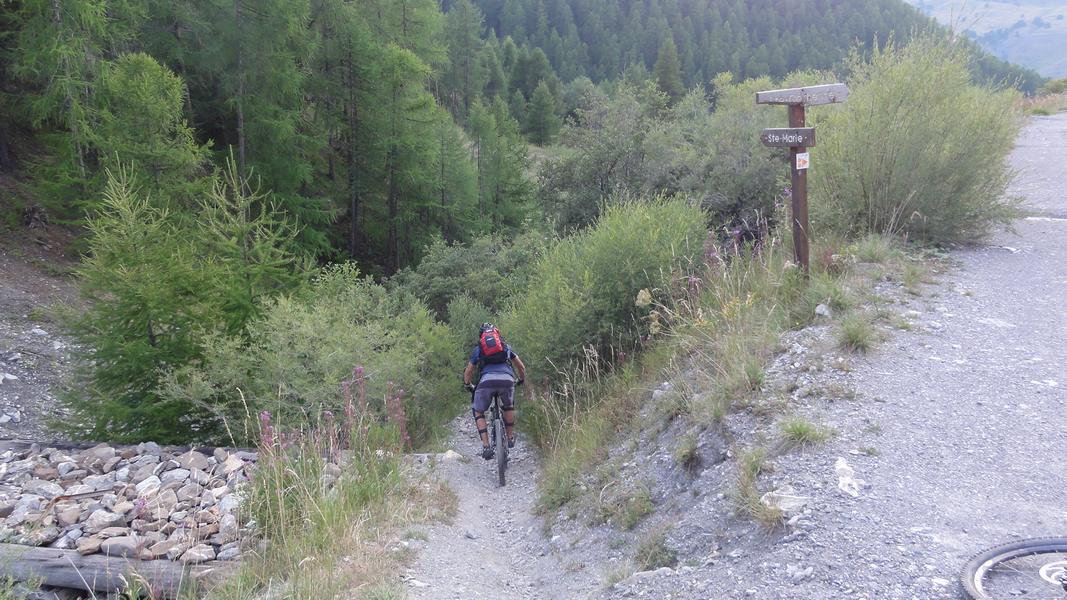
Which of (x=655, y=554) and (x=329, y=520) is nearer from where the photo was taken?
(x=655, y=554)

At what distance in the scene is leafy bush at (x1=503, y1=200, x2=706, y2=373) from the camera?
9008 mm

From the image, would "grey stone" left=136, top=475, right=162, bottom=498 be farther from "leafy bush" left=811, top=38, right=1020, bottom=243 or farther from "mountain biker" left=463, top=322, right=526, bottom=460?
"leafy bush" left=811, top=38, right=1020, bottom=243

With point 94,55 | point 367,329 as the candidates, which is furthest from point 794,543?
point 94,55

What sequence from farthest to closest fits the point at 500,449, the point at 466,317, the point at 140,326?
the point at 466,317, the point at 140,326, the point at 500,449

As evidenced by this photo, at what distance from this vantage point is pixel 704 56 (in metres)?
101

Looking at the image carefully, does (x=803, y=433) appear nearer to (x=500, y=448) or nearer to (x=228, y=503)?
(x=500, y=448)

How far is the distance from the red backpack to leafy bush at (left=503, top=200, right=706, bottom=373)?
78 cm

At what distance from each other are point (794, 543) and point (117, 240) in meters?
8.74

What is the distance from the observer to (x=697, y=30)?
110m

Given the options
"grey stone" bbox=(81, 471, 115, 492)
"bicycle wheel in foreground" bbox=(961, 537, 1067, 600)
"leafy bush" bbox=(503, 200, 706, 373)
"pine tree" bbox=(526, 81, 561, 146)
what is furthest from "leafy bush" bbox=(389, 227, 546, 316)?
"pine tree" bbox=(526, 81, 561, 146)

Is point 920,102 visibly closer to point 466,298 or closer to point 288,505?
point 288,505

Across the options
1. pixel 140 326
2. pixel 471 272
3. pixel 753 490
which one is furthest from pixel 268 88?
pixel 753 490

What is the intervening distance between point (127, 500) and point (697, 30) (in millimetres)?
115839

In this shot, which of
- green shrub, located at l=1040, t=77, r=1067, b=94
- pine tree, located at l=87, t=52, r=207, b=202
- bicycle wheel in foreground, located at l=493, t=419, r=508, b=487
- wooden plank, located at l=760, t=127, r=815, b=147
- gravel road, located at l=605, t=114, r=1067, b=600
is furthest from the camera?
green shrub, located at l=1040, t=77, r=1067, b=94
